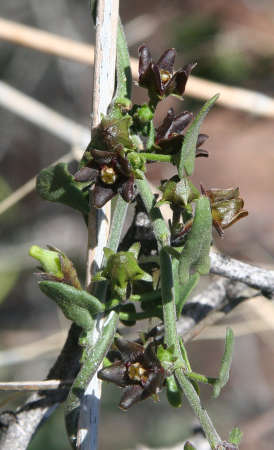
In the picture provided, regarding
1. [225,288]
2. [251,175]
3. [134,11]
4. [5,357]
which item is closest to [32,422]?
[225,288]

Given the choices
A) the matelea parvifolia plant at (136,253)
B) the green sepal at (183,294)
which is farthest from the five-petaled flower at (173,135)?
the green sepal at (183,294)

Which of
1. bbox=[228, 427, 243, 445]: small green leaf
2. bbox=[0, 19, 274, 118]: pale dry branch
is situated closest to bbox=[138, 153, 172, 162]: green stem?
bbox=[228, 427, 243, 445]: small green leaf

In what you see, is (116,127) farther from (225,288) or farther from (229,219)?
(225,288)

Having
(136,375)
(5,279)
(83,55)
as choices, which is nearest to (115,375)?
(136,375)

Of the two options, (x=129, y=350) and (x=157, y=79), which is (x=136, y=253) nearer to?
(x=129, y=350)

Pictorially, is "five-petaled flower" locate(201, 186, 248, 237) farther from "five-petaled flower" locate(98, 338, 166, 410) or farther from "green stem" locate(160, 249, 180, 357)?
"five-petaled flower" locate(98, 338, 166, 410)

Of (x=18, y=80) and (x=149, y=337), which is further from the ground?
(x=18, y=80)
